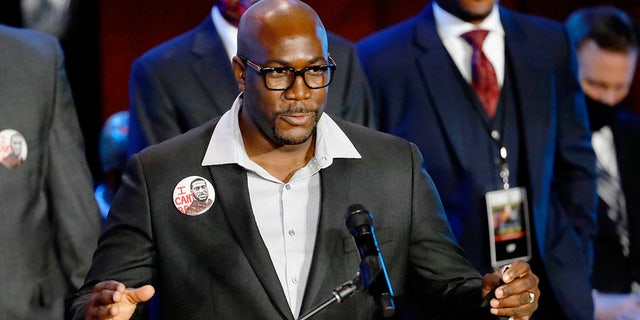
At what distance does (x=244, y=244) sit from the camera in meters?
2.72

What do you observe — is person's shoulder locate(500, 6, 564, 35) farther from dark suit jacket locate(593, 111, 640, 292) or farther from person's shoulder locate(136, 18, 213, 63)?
dark suit jacket locate(593, 111, 640, 292)

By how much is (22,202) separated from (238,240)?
3.28ft

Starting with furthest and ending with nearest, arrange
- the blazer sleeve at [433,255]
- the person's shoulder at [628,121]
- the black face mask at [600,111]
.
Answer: the person's shoulder at [628,121], the black face mask at [600,111], the blazer sleeve at [433,255]

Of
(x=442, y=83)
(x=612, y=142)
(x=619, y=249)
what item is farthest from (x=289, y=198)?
(x=612, y=142)

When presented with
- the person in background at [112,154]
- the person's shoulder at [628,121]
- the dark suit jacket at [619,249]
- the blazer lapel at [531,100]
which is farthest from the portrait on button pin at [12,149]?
the person's shoulder at [628,121]

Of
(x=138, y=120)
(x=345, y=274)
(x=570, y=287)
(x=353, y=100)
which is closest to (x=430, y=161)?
(x=353, y=100)

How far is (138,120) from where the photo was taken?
3.81 metres

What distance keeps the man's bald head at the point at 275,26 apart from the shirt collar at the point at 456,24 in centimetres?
138

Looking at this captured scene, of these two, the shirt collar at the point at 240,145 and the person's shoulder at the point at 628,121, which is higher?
the shirt collar at the point at 240,145

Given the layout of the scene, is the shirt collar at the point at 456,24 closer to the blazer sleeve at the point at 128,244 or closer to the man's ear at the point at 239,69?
the man's ear at the point at 239,69

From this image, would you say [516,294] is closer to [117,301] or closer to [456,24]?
[117,301]

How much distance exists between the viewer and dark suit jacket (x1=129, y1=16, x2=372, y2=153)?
12.4 ft

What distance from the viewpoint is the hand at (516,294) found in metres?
2.47

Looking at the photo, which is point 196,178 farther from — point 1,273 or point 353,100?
point 353,100
